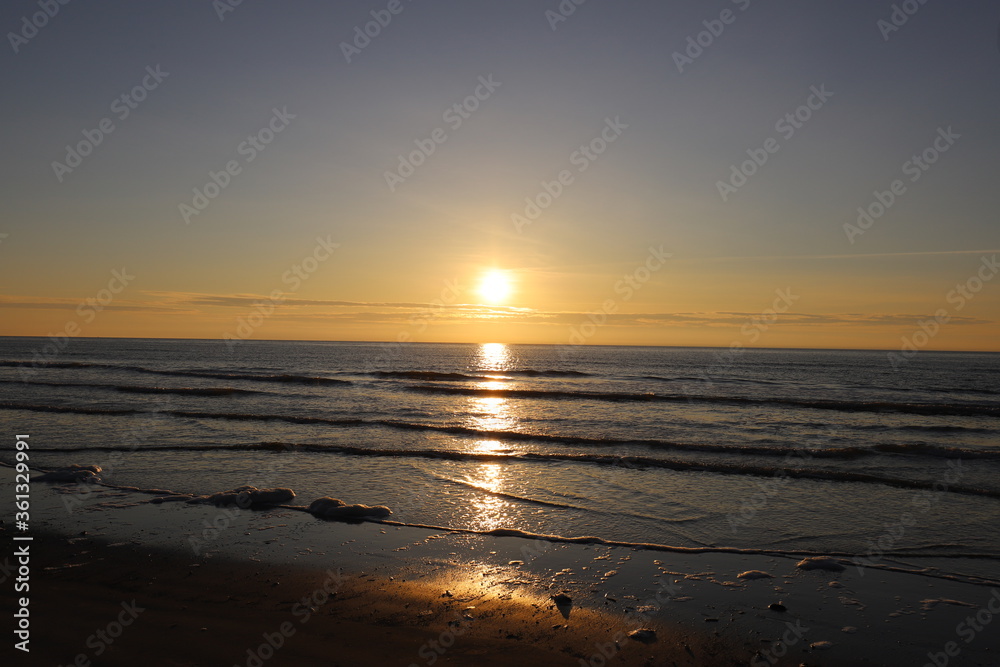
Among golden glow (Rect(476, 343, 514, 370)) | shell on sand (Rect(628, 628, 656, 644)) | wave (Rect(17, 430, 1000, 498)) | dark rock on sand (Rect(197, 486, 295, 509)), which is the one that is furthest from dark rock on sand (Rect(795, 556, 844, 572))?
golden glow (Rect(476, 343, 514, 370))

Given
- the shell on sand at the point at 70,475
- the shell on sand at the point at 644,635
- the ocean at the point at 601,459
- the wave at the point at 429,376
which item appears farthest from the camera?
the wave at the point at 429,376

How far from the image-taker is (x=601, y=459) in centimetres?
1559

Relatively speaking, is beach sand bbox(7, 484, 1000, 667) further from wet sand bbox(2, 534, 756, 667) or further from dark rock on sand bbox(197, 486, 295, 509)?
dark rock on sand bbox(197, 486, 295, 509)

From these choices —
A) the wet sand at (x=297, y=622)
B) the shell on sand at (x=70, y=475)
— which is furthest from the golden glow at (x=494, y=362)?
the wet sand at (x=297, y=622)

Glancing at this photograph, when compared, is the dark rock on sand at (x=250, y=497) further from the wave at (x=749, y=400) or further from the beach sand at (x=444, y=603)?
the wave at (x=749, y=400)

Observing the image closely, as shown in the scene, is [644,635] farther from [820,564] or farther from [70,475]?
[70,475]

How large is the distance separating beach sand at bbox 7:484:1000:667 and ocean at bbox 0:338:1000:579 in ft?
4.00

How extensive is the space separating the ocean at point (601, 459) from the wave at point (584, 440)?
12 centimetres

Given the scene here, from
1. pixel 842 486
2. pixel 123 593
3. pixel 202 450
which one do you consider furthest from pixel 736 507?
pixel 202 450

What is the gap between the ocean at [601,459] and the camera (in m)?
9.59

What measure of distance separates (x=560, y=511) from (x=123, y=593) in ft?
22.5

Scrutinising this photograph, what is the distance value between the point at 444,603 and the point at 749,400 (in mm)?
29612

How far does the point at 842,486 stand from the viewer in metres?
13.0

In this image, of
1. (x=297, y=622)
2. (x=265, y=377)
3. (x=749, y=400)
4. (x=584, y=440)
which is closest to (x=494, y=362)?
(x=265, y=377)
